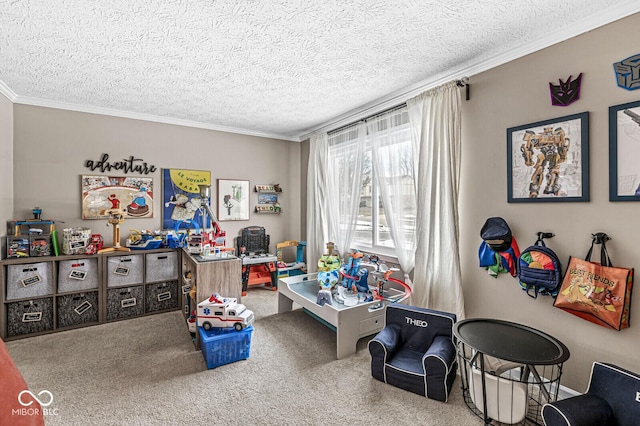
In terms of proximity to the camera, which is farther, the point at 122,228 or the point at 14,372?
the point at 122,228

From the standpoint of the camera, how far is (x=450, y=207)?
246 cm

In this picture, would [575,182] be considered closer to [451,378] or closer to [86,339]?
[451,378]

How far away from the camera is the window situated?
296 centimetres

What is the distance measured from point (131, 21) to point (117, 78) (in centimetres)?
102

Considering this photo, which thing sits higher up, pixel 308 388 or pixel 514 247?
pixel 514 247

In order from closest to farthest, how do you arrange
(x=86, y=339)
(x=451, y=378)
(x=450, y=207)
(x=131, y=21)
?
1. (x=131, y=21)
2. (x=451, y=378)
3. (x=450, y=207)
4. (x=86, y=339)

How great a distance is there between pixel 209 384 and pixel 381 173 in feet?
8.08

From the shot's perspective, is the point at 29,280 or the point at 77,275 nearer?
the point at 29,280

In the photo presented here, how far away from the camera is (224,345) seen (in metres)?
2.30

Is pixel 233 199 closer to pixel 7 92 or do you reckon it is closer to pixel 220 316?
pixel 220 316

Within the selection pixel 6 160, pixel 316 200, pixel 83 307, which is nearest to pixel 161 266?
pixel 83 307

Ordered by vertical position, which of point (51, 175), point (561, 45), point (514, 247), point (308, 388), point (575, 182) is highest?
point (561, 45)

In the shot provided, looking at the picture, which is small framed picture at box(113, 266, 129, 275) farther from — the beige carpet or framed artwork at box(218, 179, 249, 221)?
framed artwork at box(218, 179, 249, 221)

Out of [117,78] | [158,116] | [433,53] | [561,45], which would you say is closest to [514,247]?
[561,45]
